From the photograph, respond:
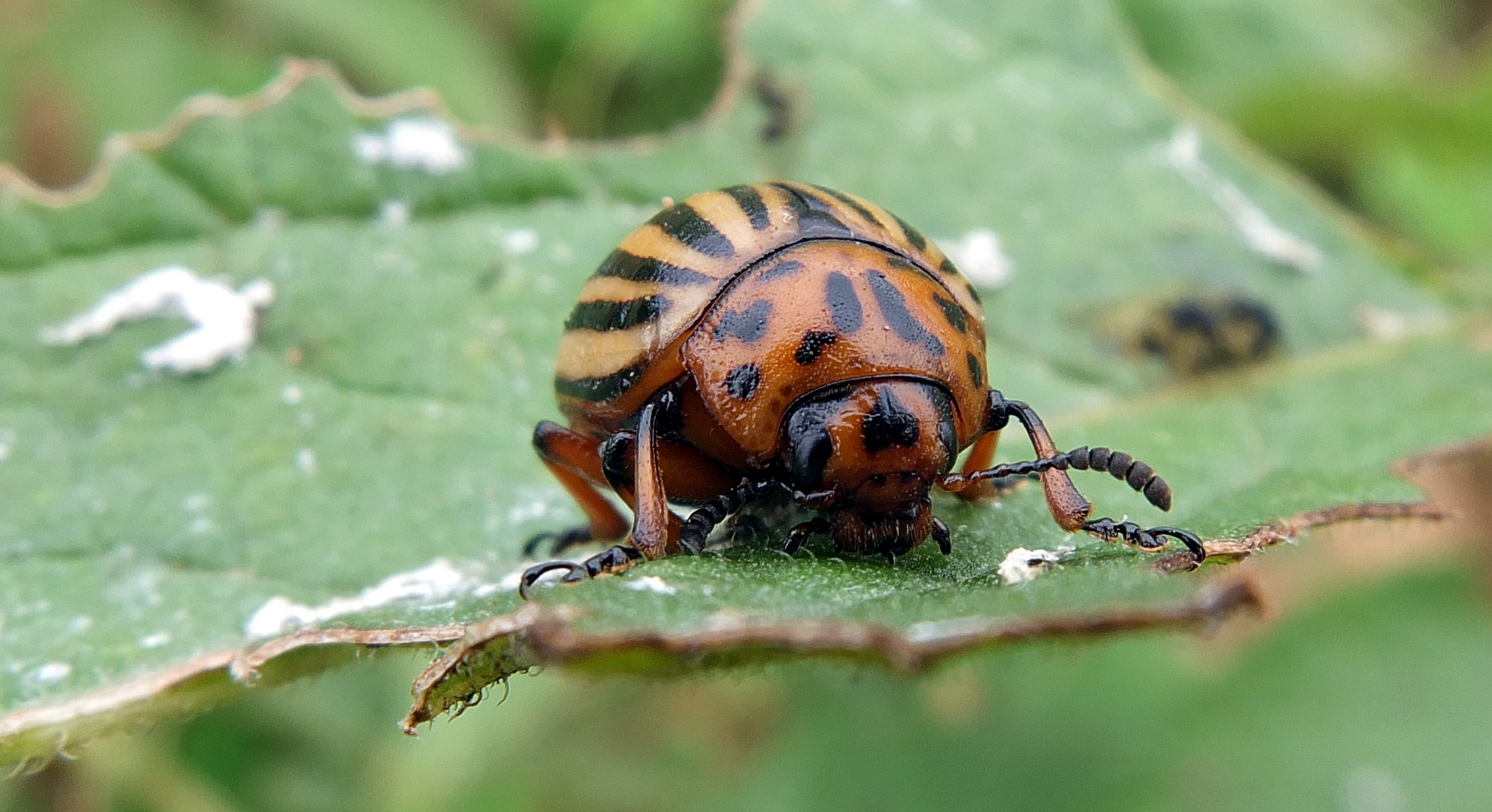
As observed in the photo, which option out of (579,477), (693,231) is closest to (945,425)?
(693,231)

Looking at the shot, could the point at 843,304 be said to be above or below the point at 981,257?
below

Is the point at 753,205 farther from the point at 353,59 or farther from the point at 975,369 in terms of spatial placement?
the point at 353,59

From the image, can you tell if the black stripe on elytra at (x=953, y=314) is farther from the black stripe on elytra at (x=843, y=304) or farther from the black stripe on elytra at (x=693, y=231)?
the black stripe on elytra at (x=693, y=231)

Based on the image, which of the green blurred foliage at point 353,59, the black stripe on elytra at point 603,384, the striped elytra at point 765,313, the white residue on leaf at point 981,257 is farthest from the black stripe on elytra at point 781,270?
the green blurred foliage at point 353,59

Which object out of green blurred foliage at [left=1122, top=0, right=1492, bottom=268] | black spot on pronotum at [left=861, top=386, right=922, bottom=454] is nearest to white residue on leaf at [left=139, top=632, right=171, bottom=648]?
black spot on pronotum at [left=861, top=386, right=922, bottom=454]

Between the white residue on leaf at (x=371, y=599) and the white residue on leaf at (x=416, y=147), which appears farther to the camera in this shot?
the white residue on leaf at (x=416, y=147)
